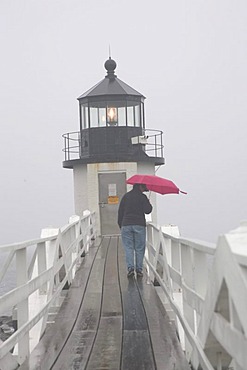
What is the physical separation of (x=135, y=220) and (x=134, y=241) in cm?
41

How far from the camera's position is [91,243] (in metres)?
18.8

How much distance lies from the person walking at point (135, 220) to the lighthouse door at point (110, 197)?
9811 mm

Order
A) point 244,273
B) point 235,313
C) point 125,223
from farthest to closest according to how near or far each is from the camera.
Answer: point 125,223 < point 235,313 < point 244,273

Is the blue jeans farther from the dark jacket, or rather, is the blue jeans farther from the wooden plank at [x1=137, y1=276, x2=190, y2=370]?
the wooden plank at [x1=137, y1=276, x2=190, y2=370]

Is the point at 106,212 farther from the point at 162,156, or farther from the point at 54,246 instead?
the point at 54,246

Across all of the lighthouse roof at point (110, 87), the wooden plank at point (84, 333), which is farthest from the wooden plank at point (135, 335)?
the lighthouse roof at point (110, 87)

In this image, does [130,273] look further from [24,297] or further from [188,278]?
[24,297]

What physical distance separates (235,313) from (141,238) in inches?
316

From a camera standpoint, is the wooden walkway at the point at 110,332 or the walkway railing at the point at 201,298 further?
the wooden walkway at the point at 110,332

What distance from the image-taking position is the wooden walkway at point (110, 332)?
5.87 meters

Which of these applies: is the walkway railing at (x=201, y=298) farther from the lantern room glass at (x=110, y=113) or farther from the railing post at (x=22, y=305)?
the lantern room glass at (x=110, y=113)

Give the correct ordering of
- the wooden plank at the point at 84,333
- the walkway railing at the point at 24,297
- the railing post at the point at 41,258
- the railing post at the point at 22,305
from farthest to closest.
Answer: the railing post at the point at 41,258 < the wooden plank at the point at 84,333 < the railing post at the point at 22,305 < the walkway railing at the point at 24,297

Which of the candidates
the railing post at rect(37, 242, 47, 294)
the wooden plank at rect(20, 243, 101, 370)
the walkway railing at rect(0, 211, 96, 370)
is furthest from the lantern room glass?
the railing post at rect(37, 242, 47, 294)

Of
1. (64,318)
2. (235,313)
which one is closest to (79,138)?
(64,318)
